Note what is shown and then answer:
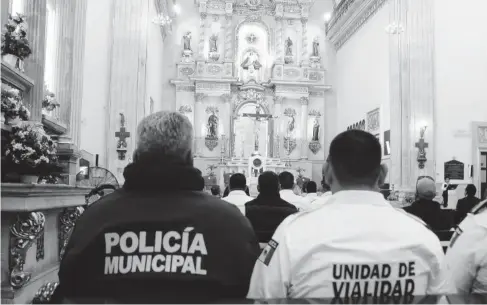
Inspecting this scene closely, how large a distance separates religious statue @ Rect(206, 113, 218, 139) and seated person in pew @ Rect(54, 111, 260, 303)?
21.7 m

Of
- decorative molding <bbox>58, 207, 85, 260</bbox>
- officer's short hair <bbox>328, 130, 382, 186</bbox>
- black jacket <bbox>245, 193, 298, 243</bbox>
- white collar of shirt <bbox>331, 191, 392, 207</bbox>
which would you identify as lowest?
decorative molding <bbox>58, 207, 85, 260</bbox>

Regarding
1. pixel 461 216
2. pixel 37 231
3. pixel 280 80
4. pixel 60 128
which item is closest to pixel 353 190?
pixel 37 231

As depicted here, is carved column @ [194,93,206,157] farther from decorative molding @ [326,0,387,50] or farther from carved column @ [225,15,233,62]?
decorative molding @ [326,0,387,50]

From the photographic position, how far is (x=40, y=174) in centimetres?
473

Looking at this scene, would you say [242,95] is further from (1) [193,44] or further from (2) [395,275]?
(2) [395,275]

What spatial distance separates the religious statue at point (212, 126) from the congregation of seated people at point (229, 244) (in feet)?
71.0

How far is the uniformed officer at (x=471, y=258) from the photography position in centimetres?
264

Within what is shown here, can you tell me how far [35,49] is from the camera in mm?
6133

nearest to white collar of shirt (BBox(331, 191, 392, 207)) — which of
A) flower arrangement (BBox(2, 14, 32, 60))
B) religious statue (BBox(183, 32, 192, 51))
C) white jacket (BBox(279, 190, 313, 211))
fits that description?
flower arrangement (BBox(2, 14, 32, 60))

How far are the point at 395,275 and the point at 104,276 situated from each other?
1.20 metres

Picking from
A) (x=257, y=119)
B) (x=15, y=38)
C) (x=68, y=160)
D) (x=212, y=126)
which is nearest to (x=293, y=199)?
(x=68, y=160)

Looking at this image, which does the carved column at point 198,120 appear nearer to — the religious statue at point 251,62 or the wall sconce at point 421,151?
the religious statue at point 251,62

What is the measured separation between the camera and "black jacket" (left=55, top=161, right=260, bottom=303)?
2084mm

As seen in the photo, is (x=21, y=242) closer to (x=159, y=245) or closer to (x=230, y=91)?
(x=159, y=245)
